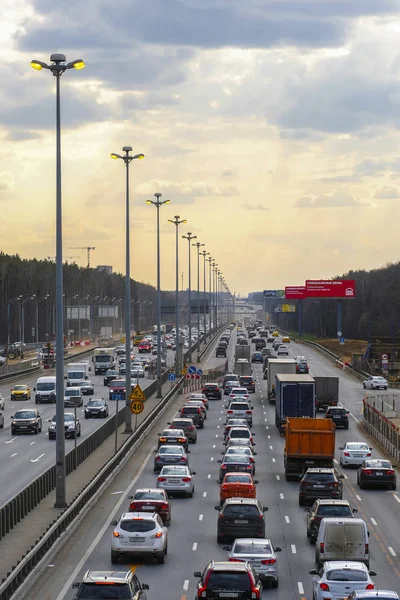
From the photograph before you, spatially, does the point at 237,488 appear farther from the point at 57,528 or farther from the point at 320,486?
the point at 57,528

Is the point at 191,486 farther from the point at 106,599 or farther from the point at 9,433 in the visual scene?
the point at 9,433

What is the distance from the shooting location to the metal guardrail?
2290 cm

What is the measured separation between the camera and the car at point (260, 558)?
2448cm

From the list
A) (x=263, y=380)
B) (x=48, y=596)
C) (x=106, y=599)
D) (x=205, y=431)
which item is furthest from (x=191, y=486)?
(x=263, y=380)

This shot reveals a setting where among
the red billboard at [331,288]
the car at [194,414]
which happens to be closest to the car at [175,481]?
the car at [194,414]

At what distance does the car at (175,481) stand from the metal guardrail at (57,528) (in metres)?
2.17

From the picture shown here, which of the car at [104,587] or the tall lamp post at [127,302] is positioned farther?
the tall lamp post at [127,302]

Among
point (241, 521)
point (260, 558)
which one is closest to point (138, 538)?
point (241, 521)

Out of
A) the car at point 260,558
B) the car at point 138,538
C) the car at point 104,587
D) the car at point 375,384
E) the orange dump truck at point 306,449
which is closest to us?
the car at point 104,587

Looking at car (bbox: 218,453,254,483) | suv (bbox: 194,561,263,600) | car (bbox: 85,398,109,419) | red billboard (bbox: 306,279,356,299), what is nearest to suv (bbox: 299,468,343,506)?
car (bbox: 218,453,254,483)

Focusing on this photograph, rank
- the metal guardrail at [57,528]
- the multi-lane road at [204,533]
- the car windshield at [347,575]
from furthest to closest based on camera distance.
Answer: the multi-lane road at [204,533]
the metal guardrail at [57,528]
the car windshield at [347,575]

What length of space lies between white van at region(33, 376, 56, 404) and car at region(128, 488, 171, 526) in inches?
1902

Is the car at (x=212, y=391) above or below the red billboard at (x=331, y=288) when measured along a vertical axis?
below

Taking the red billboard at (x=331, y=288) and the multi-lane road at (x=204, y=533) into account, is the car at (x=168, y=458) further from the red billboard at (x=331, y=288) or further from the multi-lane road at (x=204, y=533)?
the red billboard at (x=331, y=288)
